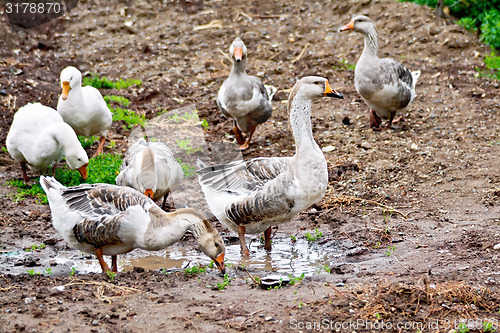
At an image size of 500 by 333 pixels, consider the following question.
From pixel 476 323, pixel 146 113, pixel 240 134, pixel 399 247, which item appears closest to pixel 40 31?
pixel 146 113

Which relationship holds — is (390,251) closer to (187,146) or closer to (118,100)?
(187,146)

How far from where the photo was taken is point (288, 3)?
16438mm

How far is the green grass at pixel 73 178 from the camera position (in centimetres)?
859

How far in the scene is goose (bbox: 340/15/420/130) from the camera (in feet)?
32.8

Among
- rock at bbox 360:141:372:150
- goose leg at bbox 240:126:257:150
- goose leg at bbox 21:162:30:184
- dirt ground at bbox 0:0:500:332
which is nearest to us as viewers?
dirt ground at bbox 0:0:500:332

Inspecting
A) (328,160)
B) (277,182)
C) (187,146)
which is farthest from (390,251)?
(187,146)

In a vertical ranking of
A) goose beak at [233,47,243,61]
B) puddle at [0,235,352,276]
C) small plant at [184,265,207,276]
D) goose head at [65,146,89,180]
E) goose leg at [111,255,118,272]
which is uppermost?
goose beak at [233,47,243,61]

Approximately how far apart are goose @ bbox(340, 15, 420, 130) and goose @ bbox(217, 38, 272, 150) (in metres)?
1.65

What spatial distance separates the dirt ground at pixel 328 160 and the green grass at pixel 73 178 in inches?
6.5

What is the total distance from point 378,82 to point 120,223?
5560mm

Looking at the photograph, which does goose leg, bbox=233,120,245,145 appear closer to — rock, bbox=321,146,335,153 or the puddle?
rock, bbox=321,146,335,153

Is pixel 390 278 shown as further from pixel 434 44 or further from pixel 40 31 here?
pixel 40 31

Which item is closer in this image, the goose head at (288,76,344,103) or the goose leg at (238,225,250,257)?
the goose head at (288,76,344,103)

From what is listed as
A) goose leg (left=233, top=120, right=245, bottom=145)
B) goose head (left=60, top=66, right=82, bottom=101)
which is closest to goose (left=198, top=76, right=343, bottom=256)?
goose leg (left=233, top=120, right=245, bottom=145)
